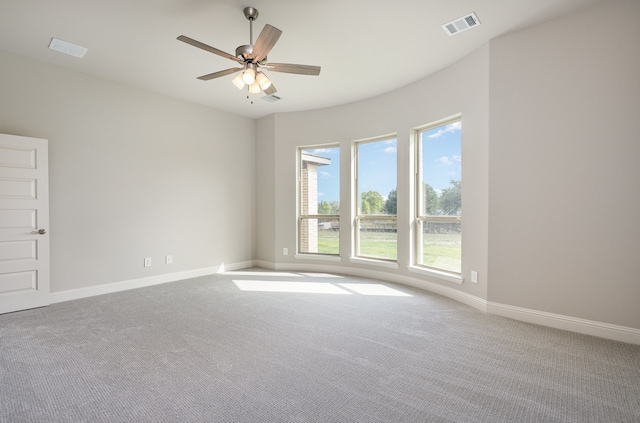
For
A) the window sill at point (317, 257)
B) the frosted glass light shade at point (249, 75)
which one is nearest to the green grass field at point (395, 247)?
the window sill at point (317, 257)

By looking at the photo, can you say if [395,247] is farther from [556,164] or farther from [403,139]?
[556,164]

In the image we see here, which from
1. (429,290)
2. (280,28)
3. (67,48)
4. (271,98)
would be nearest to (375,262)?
(429,290)

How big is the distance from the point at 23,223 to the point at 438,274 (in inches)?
207

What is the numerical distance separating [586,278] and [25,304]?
6108 millimetres

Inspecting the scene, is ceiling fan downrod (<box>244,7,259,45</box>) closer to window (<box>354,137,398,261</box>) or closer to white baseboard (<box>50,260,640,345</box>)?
window (<box>354,137,398,261</box>)

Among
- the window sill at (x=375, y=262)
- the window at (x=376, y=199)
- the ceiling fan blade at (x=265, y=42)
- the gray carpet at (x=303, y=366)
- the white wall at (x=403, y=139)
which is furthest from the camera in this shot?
the window at (x=376, y=199)

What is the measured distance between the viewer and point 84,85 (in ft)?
14.1

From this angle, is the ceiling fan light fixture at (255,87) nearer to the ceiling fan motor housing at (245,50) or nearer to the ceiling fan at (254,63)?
the ceiling fan at (254,63)

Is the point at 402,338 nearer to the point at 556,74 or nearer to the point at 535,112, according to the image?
the point at 535,112

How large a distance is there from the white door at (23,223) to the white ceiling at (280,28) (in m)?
1.22

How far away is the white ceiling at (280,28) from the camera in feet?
9.45

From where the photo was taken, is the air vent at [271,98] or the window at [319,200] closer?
the air vent at [271,98]

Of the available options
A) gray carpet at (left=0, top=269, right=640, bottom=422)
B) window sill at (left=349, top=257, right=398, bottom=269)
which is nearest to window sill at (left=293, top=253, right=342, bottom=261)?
window sill at (left=349, top=257, right=398, bottom=269)

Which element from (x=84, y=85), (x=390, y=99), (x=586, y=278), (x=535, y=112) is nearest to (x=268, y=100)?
(x=390, y=99)
